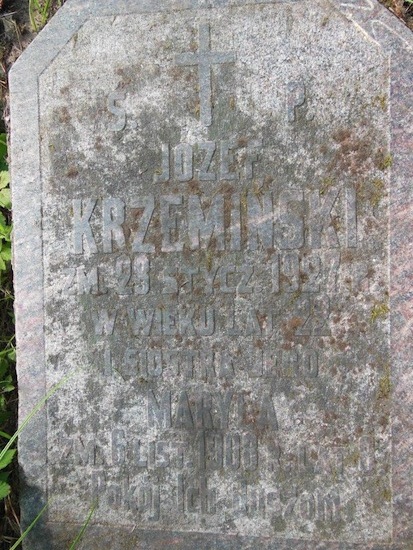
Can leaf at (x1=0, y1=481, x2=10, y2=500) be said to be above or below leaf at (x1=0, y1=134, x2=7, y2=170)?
below

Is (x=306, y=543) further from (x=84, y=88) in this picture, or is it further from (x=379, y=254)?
(x=84, y=88)

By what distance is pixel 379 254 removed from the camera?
251 cm

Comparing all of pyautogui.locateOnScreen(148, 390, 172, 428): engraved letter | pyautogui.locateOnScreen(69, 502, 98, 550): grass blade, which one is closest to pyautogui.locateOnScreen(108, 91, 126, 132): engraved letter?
pyautogui.locateOnScreen(148, 390, 172, 428): engraved letter

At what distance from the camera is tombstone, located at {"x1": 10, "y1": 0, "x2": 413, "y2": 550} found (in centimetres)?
251

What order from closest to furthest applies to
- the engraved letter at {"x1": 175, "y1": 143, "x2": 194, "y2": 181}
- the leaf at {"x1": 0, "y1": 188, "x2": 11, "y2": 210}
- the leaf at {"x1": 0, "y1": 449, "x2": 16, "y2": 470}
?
the engraved letter at {"x1": 175, "y1": 143, "x2": 194, "y2": 181}, the leaf at {"x1": 0, "y1": 449, "x2": 16, "y2": 470}, the leaf at {"x1": 0, "y1": 188, "x2": 11, "y2": 210}

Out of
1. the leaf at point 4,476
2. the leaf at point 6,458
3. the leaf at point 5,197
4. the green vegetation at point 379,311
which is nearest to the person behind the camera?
the green vegetation at point 379,311

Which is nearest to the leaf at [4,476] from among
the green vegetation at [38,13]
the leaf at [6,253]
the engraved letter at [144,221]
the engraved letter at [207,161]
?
the leaf at [6,253]

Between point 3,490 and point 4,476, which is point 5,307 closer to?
point 4,476

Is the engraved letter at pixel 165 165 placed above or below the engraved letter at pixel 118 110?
below

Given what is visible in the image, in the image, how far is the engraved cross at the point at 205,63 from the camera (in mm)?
2576

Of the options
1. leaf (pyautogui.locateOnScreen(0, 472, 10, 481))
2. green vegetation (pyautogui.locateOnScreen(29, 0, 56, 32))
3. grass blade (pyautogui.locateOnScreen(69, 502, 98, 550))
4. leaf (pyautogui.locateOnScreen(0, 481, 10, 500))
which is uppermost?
green vegetation (pyautogui.locateOnScreen(29, 0, 56, 32))

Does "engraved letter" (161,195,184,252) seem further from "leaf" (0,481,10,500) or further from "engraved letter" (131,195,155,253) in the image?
"leaf" (0,481,10,500)

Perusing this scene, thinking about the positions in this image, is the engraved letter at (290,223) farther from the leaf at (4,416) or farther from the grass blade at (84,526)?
the leaf at (4,416)

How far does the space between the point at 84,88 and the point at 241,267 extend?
3.39ft
